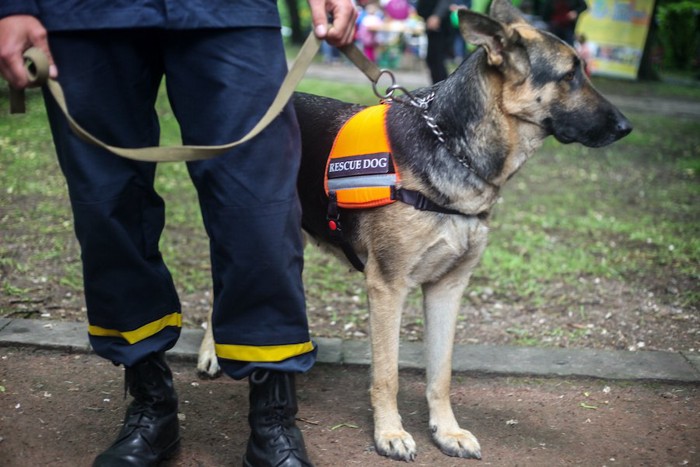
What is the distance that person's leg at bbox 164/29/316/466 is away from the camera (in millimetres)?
2324

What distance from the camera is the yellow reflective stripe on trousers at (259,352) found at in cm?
245

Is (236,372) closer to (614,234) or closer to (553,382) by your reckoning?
(553,382)

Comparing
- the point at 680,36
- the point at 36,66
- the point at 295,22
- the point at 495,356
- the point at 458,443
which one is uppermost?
the point at 36,66

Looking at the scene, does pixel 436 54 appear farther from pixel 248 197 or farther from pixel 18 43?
pixel 18 43

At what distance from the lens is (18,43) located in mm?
2170

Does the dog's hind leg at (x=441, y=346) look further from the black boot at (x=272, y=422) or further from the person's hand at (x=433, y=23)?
the person's hand at (x=433, y=23)

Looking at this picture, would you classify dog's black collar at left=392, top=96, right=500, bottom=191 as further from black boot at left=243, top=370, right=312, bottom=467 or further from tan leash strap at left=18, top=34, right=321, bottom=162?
black boot at left=243, top=370, right=312, bottom=467

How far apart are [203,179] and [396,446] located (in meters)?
1.25

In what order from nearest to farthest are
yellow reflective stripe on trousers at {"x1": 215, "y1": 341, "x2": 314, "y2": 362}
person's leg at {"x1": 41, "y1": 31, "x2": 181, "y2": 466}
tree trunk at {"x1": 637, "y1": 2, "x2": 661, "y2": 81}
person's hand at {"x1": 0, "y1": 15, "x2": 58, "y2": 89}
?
person's hand at {"x1": 0, "y1": 15, "x2": 58, "y2": 89}, person's leg at {"x1": 41, "y1": 31, "x2": 181, "y2": 466}, yellow reflective stripe on trousers at {"x1": 215, "y1": 341, "x2": 314, "y2": 362}, tree trunk at {"x1": 637, "y1": 2, "x2": 661, "y2": 81}

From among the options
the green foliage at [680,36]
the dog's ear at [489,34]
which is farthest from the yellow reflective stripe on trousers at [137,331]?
the green foliage at [680,36]

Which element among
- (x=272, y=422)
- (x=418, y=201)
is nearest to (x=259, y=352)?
(x=272, y=422)

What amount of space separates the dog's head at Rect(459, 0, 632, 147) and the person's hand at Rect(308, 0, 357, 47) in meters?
0.58

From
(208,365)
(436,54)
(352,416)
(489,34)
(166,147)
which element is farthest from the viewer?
(436,54)

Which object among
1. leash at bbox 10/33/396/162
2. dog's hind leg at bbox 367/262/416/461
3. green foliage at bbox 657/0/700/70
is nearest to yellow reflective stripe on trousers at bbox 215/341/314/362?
dog's hind leg at bbox 367/262/416/461
